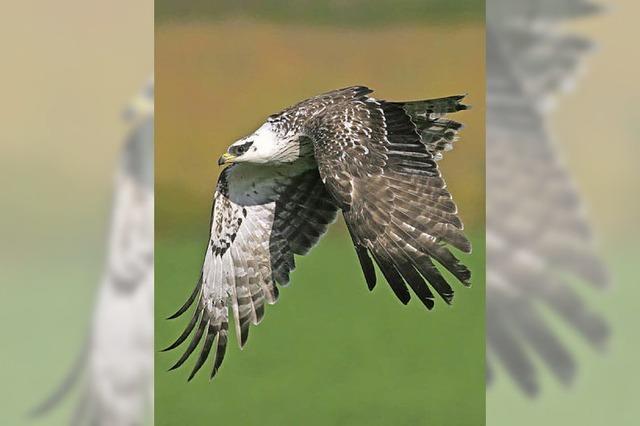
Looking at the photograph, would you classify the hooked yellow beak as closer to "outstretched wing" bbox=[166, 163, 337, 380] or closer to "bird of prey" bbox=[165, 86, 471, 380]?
"bird of prey" bbox=[165, 86, 471, 380]

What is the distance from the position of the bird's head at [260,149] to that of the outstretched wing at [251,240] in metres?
0.13

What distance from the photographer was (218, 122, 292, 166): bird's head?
14.4ft

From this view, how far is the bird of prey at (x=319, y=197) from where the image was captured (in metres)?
3.65
